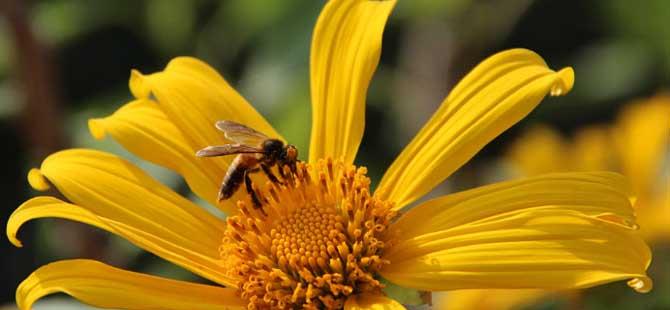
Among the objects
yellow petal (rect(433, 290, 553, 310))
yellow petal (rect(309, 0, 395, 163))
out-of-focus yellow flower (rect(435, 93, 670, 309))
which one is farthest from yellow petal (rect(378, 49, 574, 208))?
out-of-focus yellow flower (rect(435, 93, 670, 309))

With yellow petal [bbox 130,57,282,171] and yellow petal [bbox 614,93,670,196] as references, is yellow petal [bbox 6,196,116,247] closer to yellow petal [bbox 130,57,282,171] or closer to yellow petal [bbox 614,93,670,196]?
yellow petal [bbox 130,57,282,171]

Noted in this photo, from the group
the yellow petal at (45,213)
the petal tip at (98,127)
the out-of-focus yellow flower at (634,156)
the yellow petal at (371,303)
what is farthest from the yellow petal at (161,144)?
the out-of-focus yellow flower at (634,156)

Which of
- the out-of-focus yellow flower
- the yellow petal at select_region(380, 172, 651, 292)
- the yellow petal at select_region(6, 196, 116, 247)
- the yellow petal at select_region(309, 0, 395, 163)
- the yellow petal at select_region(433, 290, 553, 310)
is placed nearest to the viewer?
the yellow petal at select_region(380, 172, 651, 292)

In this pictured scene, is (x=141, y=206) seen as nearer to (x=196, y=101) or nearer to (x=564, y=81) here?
(x=196, y=101)

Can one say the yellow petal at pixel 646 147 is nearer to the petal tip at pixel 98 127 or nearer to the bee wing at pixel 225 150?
the bee wing at pixel 225 150

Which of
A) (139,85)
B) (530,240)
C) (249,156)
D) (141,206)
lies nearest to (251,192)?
(249,156)
